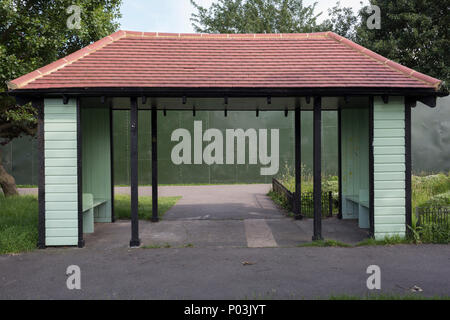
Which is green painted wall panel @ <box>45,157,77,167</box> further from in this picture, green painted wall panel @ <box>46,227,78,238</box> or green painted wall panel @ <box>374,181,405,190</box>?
green painted wall panel @ <box>374,181,405,190</box>

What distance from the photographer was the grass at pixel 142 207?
34.8 feet

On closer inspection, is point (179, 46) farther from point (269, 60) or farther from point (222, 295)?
point (222, 295)

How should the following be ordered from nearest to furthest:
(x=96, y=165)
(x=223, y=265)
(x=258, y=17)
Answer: (x=223, y=265) → (x=96, y=165) → (x=258, y=17)

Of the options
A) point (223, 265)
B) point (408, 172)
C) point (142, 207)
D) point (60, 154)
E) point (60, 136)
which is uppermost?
point (60, 136)

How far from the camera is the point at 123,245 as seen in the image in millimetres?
7504

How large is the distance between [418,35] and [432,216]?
14.6 m

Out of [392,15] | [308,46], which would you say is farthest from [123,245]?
[392,15]

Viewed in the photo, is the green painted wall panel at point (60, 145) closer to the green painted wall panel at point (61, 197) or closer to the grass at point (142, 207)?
the green painted wall panel at point (61, 197)

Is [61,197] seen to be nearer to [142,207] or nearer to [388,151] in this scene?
[142,207]

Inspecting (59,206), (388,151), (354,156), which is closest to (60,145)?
(59,206)

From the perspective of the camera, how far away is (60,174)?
7.30 m

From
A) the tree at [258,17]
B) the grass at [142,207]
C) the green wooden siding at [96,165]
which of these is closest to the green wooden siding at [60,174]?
the green wooden siding at [96,165]

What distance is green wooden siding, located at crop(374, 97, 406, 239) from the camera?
7.46m

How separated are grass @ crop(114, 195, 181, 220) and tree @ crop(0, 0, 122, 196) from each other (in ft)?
12.1
